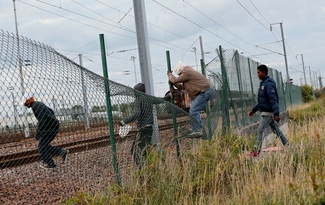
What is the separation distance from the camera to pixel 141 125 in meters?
6.21

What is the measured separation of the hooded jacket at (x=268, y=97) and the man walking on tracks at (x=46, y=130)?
540 cm

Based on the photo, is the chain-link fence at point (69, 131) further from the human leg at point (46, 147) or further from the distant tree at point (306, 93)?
the distant tree at point (306, 93)

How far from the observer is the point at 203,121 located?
29.5ft

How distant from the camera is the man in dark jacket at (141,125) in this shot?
18.9 ft

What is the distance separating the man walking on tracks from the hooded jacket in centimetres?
540

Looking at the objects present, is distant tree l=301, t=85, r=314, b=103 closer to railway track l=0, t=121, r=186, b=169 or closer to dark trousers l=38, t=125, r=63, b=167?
railway track l=0, t=121, r=186, b=169

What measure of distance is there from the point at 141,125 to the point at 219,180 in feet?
3.69

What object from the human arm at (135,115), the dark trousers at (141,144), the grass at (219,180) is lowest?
the grass at (219,180)

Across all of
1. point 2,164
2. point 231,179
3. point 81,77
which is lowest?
point 231,179

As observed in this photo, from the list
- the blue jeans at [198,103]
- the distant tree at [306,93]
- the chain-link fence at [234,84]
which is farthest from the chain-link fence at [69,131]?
the distant tree at [306,93]

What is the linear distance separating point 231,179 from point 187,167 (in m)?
0.54

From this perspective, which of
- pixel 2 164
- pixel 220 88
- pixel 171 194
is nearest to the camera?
pixel 2 164

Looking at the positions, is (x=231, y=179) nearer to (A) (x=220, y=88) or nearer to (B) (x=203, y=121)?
(B) (x=203, y=121)

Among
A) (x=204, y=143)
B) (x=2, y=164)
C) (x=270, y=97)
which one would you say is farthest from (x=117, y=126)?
(x=270, y=97)
